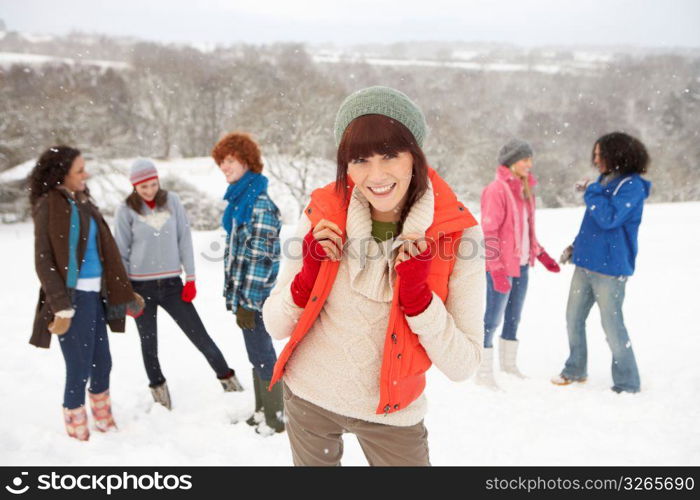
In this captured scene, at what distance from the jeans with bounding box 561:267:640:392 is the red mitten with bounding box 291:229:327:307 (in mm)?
2955

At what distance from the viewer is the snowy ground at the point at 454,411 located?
9.51 ft

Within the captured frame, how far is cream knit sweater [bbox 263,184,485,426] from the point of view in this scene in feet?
5.03

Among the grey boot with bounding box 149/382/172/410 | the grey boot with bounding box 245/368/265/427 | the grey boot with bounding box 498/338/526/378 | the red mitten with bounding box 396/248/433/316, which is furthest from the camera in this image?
the grey boot with bounding box 498/338/526/378

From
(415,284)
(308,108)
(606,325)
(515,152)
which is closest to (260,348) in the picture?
(415,284)

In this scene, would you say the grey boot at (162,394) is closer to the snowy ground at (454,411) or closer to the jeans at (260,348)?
the snowy ground at (454,411)

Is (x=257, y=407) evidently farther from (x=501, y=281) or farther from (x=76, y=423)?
(x=501, y=281)

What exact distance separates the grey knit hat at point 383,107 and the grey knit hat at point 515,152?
245 centimetres

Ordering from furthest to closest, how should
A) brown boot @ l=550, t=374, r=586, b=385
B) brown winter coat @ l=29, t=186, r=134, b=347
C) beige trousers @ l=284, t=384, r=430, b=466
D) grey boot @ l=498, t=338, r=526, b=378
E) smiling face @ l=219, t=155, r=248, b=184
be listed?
grey boot @ l=498, t=338, r=526, b=378 < brown boot @ l=550, t=374, r=586, b=385 < smiling face @ l=219, t=155, r=248, b=184 < brown winter coat @ l=29, t=186, r=134, b=347 < beige trousers @ l=284, t=384, r=430, b=466

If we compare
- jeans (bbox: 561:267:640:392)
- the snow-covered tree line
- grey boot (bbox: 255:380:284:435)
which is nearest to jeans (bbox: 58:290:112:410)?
grey boot (bbox: 255:380:284:435)

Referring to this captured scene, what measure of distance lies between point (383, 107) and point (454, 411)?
2769 millimetres

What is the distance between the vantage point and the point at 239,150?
3.06 m

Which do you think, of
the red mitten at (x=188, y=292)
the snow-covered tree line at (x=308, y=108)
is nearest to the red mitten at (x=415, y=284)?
the red mitten at (x=188, y=292)

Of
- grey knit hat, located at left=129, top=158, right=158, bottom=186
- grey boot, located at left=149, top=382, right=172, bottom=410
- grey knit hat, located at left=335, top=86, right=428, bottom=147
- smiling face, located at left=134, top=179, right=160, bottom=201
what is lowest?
grey boot, located at left=149, top=382, right=172, bottom=410

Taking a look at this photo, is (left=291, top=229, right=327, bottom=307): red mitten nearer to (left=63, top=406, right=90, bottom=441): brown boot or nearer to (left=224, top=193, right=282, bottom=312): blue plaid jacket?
(left=224, top=193, right=282, bottom=312): blue plaid jacket
